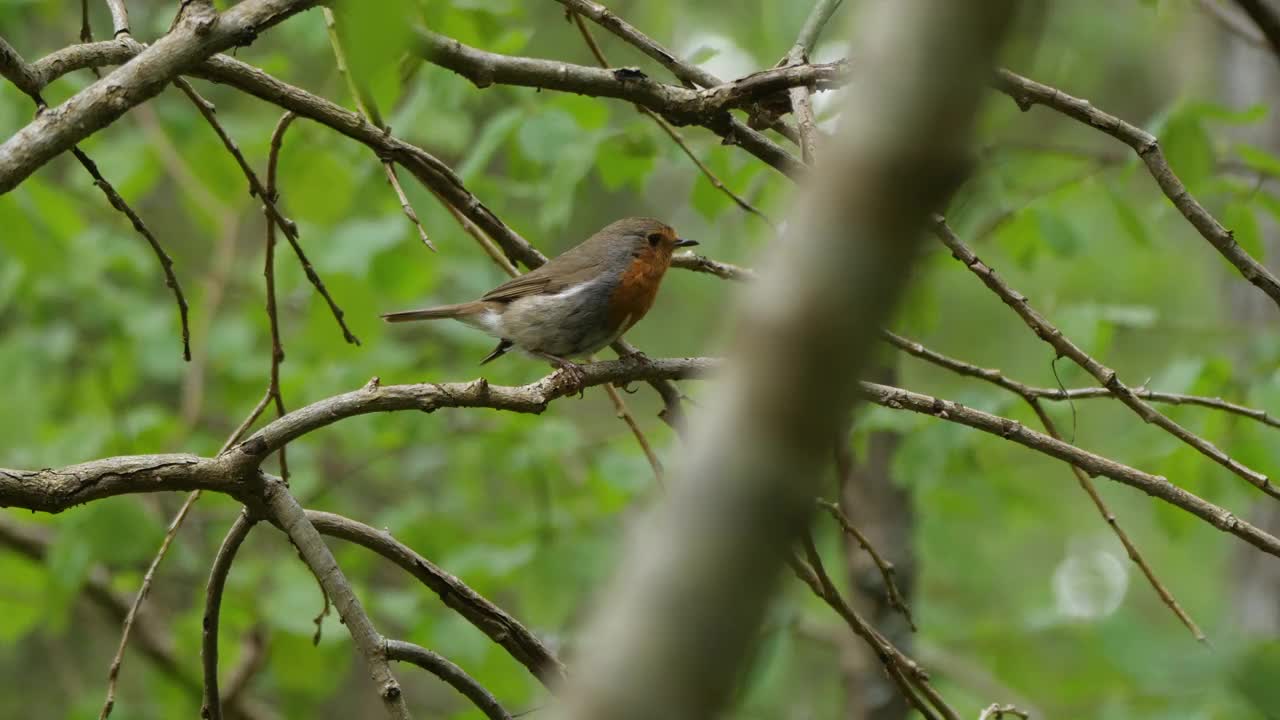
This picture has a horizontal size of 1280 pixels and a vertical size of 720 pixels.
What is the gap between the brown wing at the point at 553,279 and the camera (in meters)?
5.19

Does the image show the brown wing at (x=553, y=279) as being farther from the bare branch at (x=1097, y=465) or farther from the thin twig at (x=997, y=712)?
the thin twig at (x=997, y=712)

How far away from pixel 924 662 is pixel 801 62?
4.19 meters

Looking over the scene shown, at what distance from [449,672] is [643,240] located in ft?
9.78

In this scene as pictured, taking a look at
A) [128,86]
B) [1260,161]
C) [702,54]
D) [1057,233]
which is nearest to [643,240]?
[702,54]

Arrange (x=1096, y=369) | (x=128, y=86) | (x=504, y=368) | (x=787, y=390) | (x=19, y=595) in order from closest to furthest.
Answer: (x=787, y=390), (x=128, y=86), (x=1096, y=369), (x=19, y=595), (x=504, y=368)

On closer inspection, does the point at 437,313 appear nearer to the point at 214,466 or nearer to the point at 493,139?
the point at 493,139

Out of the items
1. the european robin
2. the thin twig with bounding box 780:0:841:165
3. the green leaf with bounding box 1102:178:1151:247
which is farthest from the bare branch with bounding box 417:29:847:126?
the green leaf with bounding box 1102:178:1151:247

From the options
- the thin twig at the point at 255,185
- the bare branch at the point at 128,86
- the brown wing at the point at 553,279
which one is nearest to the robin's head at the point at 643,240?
the brown wing at the point at 553,279

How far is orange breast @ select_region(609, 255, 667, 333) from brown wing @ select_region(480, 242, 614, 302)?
16cm

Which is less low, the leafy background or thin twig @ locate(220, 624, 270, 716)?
the leafy background

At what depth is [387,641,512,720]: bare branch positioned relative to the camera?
271 centimetres

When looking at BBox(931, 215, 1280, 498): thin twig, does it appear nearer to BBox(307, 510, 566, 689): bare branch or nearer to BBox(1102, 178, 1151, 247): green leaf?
BBox(307, 510, 566, 689): bare branch

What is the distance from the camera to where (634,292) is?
5188mm

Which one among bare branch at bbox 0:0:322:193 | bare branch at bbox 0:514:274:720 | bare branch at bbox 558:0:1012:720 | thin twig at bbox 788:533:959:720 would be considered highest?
bare branch at bbox 0:514:274:720
